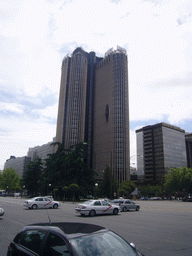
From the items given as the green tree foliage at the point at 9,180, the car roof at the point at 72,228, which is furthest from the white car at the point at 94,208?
the green tree foliage at the point at 9,180

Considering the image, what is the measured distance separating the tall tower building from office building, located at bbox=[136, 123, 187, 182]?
36593mm

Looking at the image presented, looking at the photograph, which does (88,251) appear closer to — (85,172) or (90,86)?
(85,172)

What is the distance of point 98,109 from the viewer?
130 meters

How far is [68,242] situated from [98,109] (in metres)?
127

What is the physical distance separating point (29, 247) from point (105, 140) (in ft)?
377

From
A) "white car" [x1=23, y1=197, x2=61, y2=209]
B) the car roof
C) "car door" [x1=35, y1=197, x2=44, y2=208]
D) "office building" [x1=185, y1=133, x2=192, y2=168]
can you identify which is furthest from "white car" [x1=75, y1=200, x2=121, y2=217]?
"office building" [x1=185, y1=133, x2=192, y2=168]

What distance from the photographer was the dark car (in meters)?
3.40

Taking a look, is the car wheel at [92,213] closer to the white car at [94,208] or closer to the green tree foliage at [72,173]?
the white car at [94,208]

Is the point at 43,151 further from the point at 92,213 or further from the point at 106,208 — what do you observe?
the point at 92,213

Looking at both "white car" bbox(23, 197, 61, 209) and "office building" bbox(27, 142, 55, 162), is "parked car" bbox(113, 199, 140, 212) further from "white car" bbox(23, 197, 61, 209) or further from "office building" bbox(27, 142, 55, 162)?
"office building" bbox(27, 142, 55, 162)

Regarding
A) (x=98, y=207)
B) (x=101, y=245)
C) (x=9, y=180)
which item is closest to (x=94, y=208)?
(x=98, y=207)

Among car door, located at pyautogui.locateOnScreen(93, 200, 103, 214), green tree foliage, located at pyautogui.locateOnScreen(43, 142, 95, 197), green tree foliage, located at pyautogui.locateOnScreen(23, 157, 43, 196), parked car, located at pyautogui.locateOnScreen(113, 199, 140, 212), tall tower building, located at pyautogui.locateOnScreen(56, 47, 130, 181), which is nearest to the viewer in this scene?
car door, located at pyautogui.locateOnScreen(93, 200, 103, 214)

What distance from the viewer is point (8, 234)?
32.7 ft

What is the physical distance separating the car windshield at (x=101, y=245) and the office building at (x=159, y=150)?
469 ft
